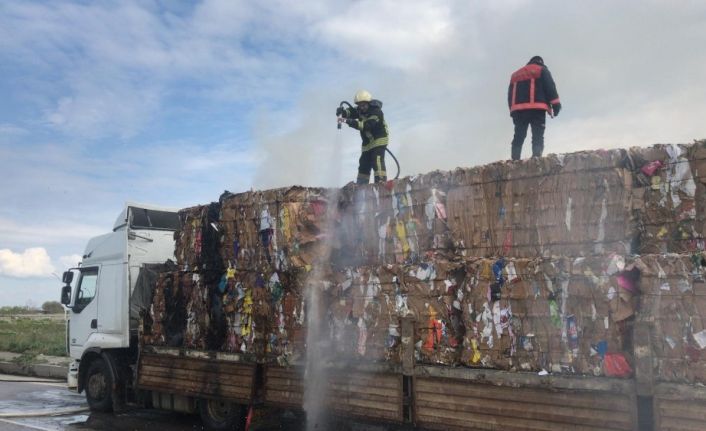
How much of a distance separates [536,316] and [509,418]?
913mm

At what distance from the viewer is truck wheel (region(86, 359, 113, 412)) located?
9.47 meters

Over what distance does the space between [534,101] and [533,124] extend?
0.89 ft

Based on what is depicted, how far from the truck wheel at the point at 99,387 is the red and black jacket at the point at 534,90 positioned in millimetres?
7285

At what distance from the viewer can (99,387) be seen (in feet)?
31.7

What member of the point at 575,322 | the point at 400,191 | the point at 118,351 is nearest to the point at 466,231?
the point at 400,191

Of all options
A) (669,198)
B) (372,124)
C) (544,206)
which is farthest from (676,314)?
(372,124)

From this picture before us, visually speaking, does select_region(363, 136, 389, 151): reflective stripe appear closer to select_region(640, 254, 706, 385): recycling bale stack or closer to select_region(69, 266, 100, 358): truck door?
select_region(640, 254, 706, 385): recycling bale stack

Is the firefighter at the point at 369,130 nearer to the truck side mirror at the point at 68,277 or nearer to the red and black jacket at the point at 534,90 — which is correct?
the red and black jacket at the point at 534,90

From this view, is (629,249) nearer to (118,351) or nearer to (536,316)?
(536,316)

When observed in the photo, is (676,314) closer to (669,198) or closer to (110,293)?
(669,198)

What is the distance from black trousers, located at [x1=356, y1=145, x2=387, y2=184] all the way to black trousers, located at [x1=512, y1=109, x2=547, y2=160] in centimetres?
191

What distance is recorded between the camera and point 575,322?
16.0ft

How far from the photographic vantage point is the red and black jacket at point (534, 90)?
23.5ft

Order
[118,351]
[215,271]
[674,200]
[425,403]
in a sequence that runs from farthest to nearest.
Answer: [118,351], [215,271], [425,403], [674,200]
